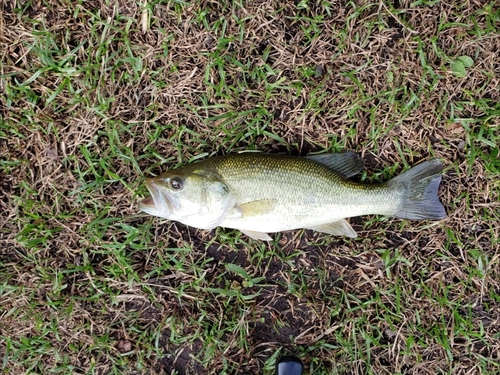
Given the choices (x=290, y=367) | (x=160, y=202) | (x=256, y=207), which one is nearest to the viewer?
(x=160, y=202)

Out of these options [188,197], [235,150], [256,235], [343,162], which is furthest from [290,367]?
[235,150]

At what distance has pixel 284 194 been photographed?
3.19 m

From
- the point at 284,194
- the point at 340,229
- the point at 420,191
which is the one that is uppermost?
the point at 284,194

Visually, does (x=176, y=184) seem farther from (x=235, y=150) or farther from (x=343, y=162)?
(x=343, y=162)

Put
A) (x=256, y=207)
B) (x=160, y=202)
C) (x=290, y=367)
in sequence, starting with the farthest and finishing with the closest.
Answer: (x=290, y=367) < (x=256, y=207) < (x=160, y=202)

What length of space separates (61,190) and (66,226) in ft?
0.99

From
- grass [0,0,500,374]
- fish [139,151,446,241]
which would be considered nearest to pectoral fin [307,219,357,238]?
fish [139,151,446,241]

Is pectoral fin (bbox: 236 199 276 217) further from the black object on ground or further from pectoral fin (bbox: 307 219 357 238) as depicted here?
the black object on ground

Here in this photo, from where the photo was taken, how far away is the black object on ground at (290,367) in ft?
10.9

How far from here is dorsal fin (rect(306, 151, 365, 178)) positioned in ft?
11.2

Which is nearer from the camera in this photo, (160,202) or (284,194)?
(160,202)

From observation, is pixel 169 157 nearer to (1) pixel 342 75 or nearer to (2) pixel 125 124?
(2) pixel 125 124

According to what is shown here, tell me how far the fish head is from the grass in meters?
0.41

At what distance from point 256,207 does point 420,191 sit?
1352 millimetres
